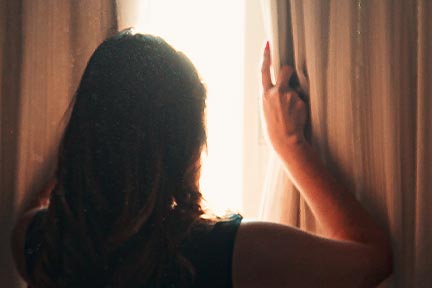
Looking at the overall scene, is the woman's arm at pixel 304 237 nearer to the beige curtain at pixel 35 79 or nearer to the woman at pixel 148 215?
the woman at pixel 148 215

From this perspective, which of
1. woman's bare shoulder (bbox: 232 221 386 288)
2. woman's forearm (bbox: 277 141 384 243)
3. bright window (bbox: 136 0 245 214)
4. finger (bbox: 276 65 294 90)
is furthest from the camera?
bright window (bbox: 136 0 245 214)

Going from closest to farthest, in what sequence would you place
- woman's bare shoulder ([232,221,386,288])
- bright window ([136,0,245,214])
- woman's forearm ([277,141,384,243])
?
1. woman's bare shoulder ([232,221,386,288])
2. woman's forearm ([277,141,384,243])
3. bright window ([136,0,245,214])

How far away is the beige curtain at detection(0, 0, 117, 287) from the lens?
1103 millimetres

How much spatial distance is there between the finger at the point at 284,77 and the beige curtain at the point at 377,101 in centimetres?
2

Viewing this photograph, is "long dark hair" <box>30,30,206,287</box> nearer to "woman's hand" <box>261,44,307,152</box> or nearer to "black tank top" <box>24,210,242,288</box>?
"black tank top" <box>24,210,242,288</box>

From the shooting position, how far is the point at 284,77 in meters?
1.02

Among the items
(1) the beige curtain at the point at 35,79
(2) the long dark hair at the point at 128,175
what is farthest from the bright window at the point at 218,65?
(2) the long dark hair at the point at 128,175

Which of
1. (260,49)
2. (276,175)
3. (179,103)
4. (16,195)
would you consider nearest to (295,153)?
(276,175)

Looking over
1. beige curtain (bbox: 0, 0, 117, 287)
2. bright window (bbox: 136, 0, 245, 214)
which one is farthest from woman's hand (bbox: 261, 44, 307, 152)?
beige curtain (bbox: 0, 0, 117, 287)

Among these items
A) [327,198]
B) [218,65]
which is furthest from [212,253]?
[218,65]

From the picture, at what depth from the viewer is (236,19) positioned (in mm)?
1226

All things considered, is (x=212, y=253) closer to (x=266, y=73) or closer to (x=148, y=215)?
(x=148, y=215)

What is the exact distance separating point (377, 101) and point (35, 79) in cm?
74

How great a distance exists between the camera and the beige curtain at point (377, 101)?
962 millimetres
